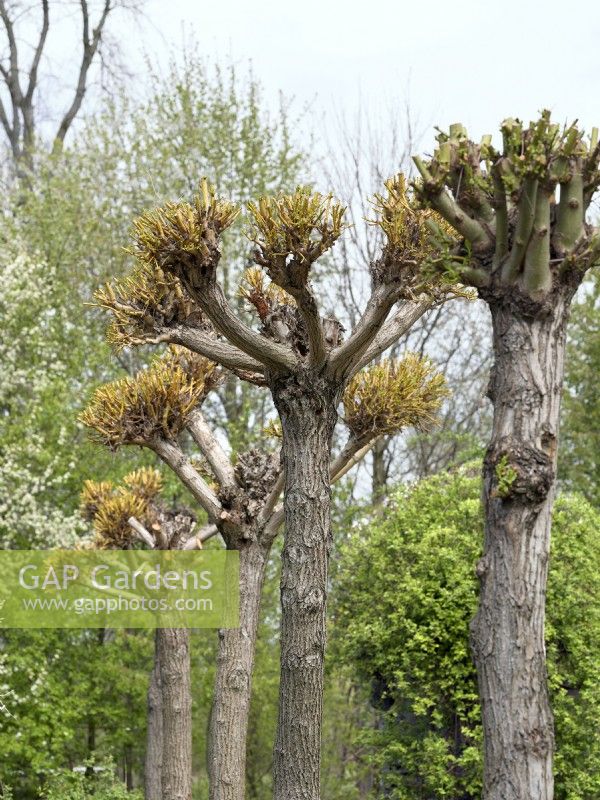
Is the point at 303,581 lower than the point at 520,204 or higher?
lower

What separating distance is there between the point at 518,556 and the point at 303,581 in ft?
7.03

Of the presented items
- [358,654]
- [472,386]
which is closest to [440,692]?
[358,654]

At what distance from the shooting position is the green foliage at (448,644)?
9.62 meters

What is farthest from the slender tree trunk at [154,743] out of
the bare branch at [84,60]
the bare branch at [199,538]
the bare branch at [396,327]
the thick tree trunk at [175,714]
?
the bare branch at [84,60]

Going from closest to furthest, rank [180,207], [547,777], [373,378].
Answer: [547,777] < [180,207] < [373,378]

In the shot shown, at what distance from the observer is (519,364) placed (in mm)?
4758

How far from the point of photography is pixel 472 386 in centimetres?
1845

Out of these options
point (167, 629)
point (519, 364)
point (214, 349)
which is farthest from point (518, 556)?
point (167, 629)

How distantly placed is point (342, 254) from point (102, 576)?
6550 millimetres

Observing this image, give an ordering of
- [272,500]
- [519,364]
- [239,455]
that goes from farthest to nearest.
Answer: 1. [239,455]
2. [272,500]
3. [519,364]

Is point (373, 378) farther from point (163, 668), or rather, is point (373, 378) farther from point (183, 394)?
point (163, 668)

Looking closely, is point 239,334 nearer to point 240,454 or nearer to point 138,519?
point 240,454

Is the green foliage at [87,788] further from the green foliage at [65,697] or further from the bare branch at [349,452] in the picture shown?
the bare branch at [349,452]

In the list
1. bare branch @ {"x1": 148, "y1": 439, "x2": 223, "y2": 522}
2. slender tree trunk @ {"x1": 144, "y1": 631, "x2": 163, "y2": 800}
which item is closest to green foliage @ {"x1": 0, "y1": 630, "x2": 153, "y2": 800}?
slender tree trunk @ {"x1": 144, "y1": 631, "x2": 163, "y2": 800}
